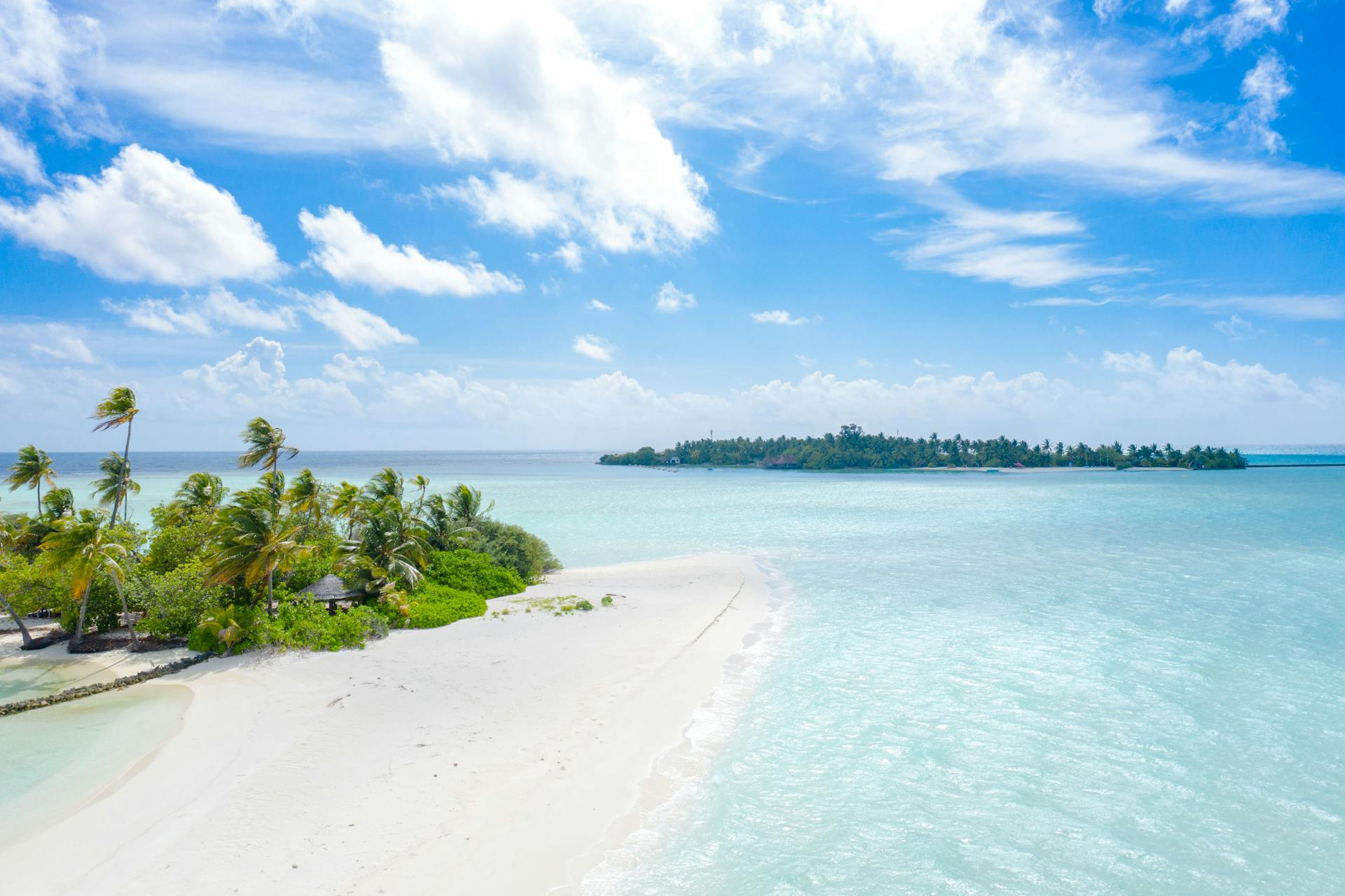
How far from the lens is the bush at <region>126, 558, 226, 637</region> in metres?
20.5

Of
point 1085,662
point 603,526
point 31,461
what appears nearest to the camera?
point 1085,662

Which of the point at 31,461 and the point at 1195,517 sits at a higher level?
the point at 31,461

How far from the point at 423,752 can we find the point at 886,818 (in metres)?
8.99

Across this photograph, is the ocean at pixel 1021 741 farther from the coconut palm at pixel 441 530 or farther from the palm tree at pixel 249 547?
the coconut palm at pixel 441 530

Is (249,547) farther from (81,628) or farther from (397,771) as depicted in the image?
(397,771)

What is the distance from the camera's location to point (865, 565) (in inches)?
1387

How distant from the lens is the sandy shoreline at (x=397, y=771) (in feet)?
31.2

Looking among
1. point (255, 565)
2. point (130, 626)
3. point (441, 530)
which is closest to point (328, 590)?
point (255, 565)

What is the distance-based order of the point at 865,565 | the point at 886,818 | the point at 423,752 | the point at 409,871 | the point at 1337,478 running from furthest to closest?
the point at 1337,478, the point at 865,565, the point at 423,752, the point at 886,818, the point at 409,871

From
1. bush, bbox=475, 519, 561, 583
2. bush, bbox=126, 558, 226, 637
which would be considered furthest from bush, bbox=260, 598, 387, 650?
bush, bbox=475, 519, 561, 583

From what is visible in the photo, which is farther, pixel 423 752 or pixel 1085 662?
pixel 1085 662

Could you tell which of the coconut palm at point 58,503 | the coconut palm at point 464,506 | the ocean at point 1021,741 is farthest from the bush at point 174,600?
the coconut palm at point 58,503

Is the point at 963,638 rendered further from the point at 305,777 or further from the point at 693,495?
the point at 693,495

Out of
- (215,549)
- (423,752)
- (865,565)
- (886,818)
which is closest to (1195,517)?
(865,565)
